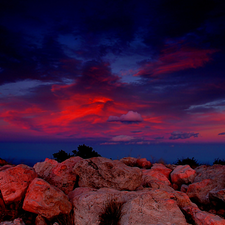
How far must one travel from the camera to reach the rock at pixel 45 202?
7684 mm

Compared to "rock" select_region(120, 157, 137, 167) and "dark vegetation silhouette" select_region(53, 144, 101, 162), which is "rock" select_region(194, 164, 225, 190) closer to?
"rock" select_region(120, 157, 137, 167)

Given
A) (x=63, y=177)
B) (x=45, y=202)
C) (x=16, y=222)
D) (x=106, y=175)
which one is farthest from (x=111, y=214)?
(x=63, y=177)

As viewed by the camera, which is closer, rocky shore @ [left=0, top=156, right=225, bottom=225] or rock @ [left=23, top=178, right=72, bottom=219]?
rocky shore @ [left=0, top=156, right=225, bottom=225]

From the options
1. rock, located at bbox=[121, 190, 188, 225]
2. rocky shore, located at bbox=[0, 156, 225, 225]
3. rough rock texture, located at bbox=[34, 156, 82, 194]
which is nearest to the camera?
rock, located at bbox=[121, 190, 188, 225]

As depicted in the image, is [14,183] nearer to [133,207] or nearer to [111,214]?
[111,214]

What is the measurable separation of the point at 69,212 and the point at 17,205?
204 cm

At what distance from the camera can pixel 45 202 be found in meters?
7.73

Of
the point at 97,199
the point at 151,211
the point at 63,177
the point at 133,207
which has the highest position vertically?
the point at 63,177

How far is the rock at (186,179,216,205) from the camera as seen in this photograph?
1089cm

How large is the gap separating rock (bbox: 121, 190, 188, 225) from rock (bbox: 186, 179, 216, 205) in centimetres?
426

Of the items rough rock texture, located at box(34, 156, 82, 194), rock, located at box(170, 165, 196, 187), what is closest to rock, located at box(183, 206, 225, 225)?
rough rock texture, located at box(34, 156, 82, 194)

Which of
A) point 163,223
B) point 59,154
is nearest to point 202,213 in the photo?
point 163,223

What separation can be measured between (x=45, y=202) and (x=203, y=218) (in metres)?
5.13

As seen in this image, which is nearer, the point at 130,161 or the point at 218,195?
the point at 218,195
